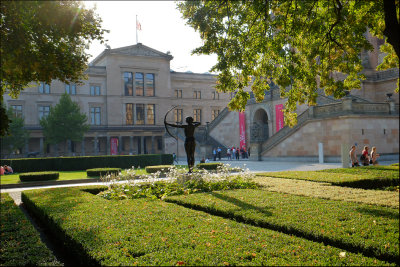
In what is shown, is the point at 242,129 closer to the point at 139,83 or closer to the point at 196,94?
the point at 139,83

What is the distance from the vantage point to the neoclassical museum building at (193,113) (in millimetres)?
29188

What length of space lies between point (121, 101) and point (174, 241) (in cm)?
6021

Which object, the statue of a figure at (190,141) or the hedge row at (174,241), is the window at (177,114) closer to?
the statue of a figure at (190,141)

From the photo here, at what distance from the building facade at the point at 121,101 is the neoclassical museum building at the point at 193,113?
0.57 feet

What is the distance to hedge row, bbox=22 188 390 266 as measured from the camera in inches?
188

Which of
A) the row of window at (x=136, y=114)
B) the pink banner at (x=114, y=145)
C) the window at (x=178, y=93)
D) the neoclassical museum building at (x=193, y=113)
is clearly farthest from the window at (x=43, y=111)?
the window at (x=178, y=93)

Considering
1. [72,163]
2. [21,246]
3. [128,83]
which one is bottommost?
[21,246]

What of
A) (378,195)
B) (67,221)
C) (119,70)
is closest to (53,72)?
(67,221)

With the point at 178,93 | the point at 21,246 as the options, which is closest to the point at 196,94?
the point at 178,93

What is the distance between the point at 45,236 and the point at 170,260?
471cm

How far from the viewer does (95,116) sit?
204ft

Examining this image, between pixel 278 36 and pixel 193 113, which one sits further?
pixel 193 113

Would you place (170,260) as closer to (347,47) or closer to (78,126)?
Result: (347,47)

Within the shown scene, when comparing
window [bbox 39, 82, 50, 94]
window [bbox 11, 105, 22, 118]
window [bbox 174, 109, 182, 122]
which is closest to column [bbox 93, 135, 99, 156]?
window [bbox 39, 82, 50, 94]
